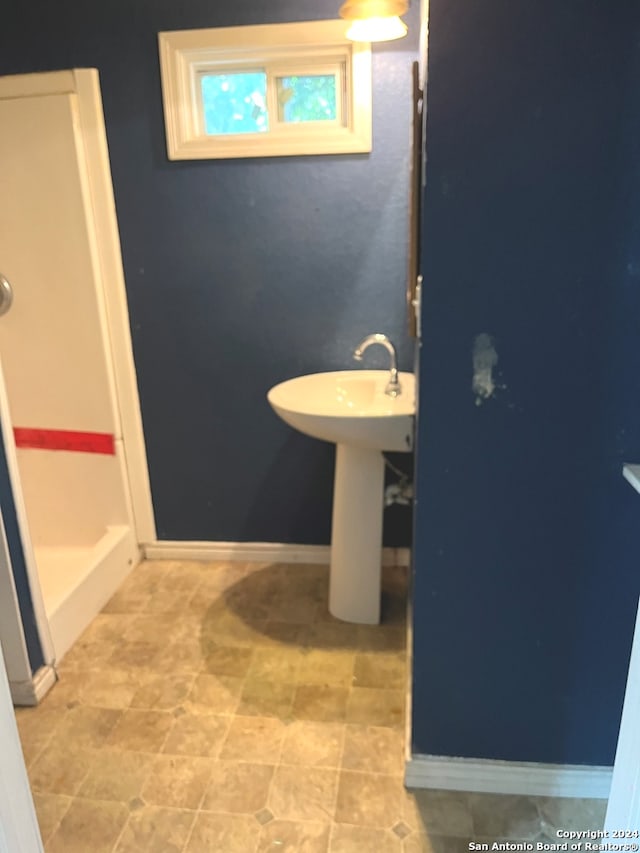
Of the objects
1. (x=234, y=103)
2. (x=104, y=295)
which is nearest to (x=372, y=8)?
(x=234, y=103)

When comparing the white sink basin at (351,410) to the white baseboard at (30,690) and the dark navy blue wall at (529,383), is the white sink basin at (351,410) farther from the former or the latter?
the white baseboard at (30,690)

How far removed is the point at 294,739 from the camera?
5.78 feet

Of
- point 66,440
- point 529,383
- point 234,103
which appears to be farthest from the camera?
point 66,440

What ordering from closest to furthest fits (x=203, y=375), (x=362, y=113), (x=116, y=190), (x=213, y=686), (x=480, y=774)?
(x=480, y=774) < (x=213, y=686) < (x=362, y=113) < (x=116, y=190) < (x=203, y=375)

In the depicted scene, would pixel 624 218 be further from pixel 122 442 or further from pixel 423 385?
pixel 122 442

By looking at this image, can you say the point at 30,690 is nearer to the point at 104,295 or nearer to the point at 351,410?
the point at 351,410

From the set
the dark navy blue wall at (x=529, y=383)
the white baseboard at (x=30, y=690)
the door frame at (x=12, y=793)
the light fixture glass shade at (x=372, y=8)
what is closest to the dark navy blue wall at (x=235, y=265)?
the light fixture glass shade at (x=372, y=8)

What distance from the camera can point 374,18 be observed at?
1.75 meters

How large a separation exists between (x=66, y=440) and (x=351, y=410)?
1261 mm

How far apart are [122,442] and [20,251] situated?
780 millimetres

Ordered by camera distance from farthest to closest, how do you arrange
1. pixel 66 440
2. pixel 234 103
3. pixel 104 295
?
pixel 66 440 < pixel 104 295 < pixel 234 103

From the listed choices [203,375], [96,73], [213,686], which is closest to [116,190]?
[96,73]

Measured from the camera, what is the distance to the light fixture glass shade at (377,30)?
1.85m

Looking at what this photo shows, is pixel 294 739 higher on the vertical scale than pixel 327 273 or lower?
lower
